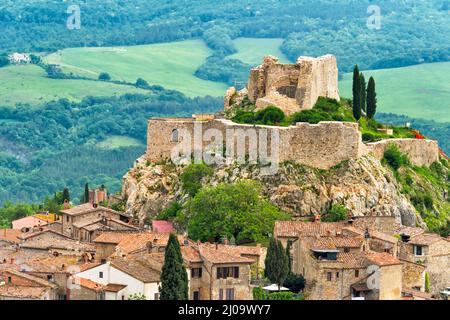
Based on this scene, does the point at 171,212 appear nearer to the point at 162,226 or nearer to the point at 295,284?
the point at 162,226

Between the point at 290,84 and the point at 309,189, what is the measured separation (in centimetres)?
1026

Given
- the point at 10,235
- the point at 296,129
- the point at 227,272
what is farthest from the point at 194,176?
the point at 227,272

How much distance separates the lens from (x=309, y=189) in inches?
3201

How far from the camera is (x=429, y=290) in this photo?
67.9 m

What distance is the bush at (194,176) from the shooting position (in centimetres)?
8375

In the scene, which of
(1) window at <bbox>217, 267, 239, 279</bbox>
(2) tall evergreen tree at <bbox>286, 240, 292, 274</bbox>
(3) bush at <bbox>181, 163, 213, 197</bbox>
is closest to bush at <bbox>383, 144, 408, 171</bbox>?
(3) bush at <bbox>181, 163, 213, 197</bbox>

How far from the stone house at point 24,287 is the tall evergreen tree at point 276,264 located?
8.98 m

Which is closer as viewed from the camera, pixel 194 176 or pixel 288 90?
pixel 194 176

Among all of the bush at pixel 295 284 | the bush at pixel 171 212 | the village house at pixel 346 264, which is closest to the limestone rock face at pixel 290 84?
the bush at pixel 171 212

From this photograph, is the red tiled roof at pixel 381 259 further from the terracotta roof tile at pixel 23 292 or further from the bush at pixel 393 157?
the bush at pixel 393 157

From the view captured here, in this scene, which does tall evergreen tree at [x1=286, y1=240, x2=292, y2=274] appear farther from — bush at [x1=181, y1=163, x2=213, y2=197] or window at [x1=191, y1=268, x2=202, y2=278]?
bush at [x1=181, y1=163, x2=213, y2=197]

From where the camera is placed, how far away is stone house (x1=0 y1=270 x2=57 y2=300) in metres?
59.2

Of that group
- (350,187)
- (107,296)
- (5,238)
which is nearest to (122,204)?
(5,238)
